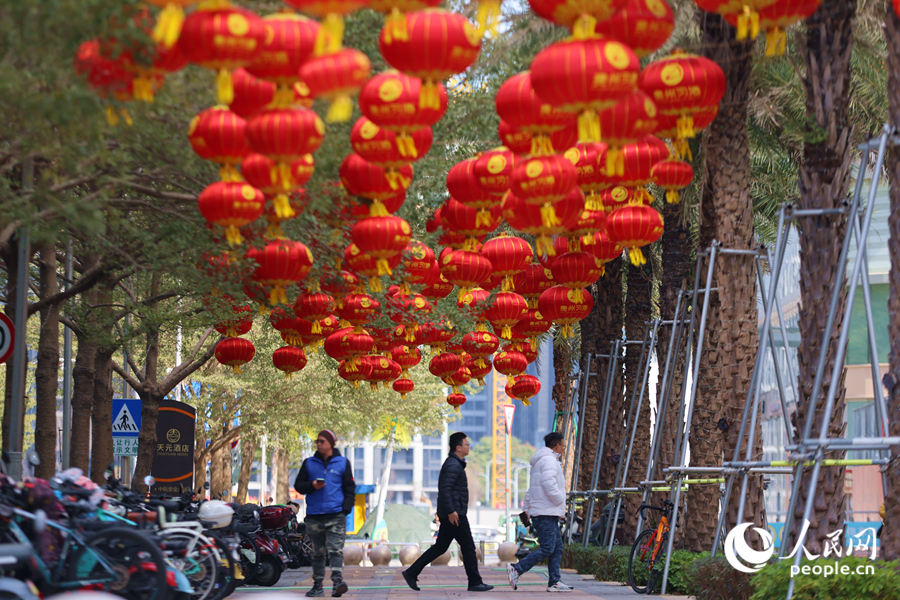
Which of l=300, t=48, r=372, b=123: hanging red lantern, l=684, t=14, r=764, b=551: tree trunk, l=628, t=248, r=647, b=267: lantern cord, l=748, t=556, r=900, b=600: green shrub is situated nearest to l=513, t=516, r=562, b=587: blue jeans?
l=684, t=14, r=764, b=551: tree trunk

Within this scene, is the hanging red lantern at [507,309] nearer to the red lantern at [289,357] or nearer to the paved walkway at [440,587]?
the red lantern at [289,357]

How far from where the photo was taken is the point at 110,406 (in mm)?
20547

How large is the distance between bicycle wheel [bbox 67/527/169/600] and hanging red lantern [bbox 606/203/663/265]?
6.53m

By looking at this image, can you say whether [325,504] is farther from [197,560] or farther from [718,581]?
[718,581]

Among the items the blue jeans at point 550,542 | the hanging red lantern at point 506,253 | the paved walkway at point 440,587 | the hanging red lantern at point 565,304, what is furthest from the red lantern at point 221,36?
the blue jeans at point 550,542

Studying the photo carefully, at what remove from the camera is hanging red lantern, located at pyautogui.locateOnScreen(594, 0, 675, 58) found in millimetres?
9430

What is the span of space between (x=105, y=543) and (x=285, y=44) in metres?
4.22

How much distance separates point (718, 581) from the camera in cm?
1158

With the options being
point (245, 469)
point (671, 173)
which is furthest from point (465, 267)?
point (245, 469)

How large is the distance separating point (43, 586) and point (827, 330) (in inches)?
285

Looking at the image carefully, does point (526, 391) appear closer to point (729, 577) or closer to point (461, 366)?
point (461, 366)

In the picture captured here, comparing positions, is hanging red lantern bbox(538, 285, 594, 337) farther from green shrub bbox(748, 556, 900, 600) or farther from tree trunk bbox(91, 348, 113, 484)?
tree trunk bbox(91, 348, 113, 484)

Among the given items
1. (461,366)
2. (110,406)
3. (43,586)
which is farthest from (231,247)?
(461,366)

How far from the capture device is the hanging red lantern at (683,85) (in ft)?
34.0
